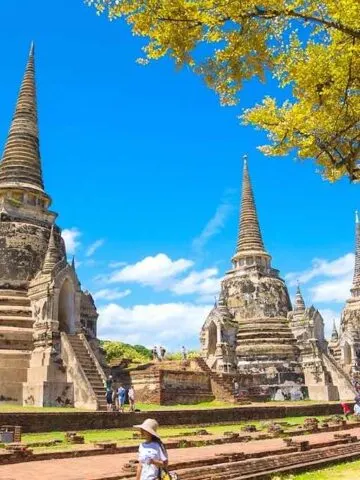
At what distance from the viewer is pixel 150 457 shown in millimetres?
5695

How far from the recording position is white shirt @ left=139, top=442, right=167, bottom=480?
5.64m

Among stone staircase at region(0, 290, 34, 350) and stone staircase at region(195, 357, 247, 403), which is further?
stone staircase at region(195, 357, 247, 403)

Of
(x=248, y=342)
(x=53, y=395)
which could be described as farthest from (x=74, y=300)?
(x=248, y=342)

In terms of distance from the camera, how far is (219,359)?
35969mm

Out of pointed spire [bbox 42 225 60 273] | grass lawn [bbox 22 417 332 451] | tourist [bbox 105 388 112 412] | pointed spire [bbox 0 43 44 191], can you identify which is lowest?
grass lawn [bbox 22 417 332 451]

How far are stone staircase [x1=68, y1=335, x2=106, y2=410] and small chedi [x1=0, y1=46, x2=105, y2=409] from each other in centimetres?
2

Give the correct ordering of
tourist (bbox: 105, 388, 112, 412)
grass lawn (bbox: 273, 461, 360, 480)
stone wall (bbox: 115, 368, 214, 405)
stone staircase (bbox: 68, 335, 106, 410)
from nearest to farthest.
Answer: grass lawn (bbox: 273, 461, 360, 480), tourist (bbox: 105, 388, 112, 412), stone staircase (bbox: 68, 335, 106, 410), stone wall (bbox: 115, 368, 214, 405)

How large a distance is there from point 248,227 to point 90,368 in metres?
24.4

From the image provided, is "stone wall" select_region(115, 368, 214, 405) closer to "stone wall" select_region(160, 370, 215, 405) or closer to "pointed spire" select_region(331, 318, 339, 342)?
"stone wall" select_region(160, 370, 215, 405)

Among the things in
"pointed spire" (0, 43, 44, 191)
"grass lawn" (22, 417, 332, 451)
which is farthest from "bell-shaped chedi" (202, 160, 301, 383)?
"grass lawn" (22, 417, 332, 451)

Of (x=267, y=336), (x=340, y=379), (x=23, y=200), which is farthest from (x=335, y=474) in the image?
(x=267, y=336)

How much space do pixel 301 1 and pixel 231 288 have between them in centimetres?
3365

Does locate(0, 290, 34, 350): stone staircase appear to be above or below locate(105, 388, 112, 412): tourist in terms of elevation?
above

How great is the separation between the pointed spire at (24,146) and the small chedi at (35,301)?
55 mm
